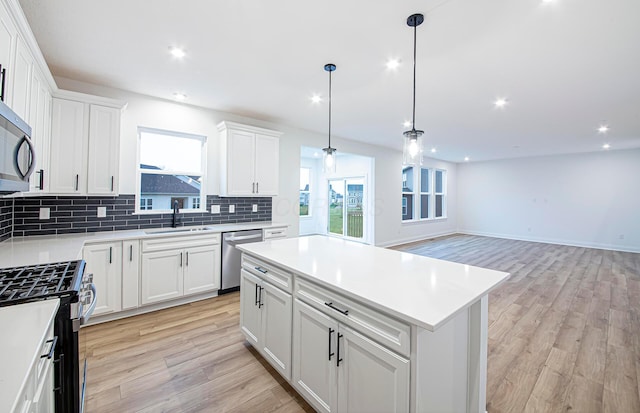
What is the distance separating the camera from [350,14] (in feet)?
6.48

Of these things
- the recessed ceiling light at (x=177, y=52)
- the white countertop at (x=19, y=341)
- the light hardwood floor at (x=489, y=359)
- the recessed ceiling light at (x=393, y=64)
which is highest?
the recessed ceiling light at (x=177, y=52)

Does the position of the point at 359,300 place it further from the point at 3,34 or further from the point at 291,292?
the point at 3,34

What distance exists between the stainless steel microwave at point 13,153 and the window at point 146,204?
231cm

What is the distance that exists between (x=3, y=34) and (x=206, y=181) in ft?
8.38

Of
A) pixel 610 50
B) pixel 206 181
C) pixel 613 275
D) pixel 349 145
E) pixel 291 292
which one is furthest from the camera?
pixel 349 145

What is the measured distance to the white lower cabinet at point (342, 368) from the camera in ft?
3.96

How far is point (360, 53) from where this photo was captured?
2.49 m

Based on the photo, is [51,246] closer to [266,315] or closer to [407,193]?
[266,315]

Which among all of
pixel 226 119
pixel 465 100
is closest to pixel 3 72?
pixel 226 119

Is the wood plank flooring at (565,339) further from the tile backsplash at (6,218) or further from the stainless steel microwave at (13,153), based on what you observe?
the tile backsplash at (6,218)

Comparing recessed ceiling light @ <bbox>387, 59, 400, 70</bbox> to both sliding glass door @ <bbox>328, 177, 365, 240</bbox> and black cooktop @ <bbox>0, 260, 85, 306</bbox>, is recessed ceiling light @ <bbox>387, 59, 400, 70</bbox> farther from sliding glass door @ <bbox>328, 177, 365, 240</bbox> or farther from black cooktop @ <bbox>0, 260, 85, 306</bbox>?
sliding glass door @ <bbox>328, 177, 365, 240</bbox>

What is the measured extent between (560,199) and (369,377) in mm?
9349

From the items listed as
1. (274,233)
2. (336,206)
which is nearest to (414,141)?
(274,233)

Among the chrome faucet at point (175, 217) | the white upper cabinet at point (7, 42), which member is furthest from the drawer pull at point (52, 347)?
the chrome faucet at point (175, 217)
